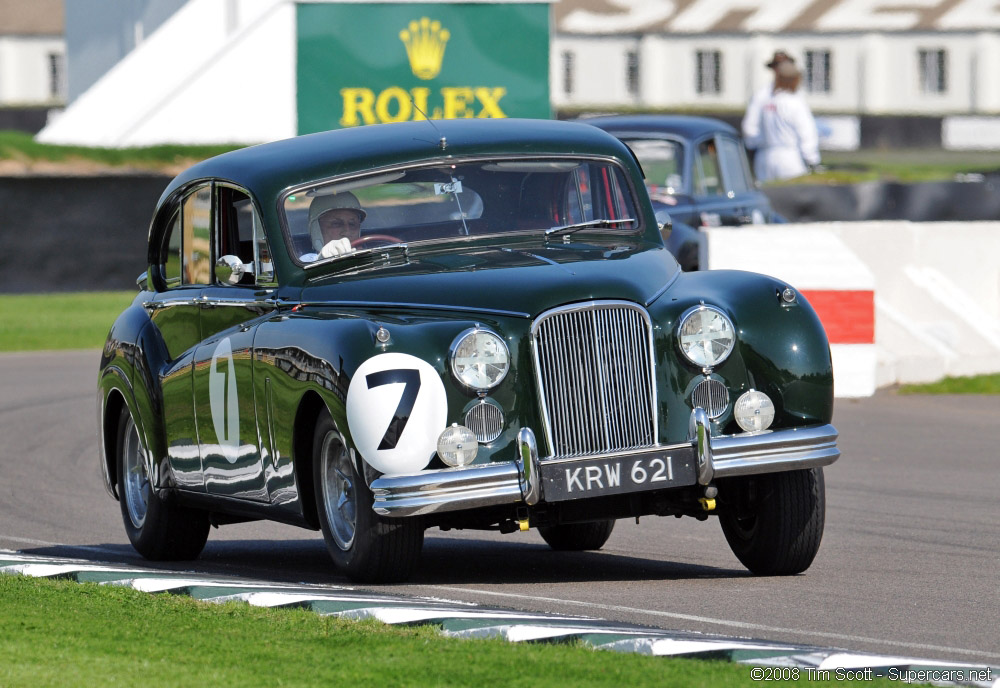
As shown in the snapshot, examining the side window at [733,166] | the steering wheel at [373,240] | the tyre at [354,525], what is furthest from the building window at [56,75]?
the tyre at [354,525]

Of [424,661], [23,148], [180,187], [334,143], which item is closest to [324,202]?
[334,143]

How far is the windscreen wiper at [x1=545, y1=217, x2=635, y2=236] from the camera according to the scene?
25.2 ft

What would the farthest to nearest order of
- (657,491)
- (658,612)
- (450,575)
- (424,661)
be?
(450,575), (657,491), (658,612), (424,661)

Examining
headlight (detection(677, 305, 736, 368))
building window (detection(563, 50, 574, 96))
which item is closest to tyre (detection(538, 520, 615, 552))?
headlight (detection(677, 305, 736, 368))

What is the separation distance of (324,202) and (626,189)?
1.33 m

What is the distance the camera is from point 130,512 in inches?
343

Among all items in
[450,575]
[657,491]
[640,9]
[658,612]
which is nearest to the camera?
[658,612]

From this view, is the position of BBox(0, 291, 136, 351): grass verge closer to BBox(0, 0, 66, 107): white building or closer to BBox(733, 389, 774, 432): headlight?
BBox(733, 389, 774, 432): headlight

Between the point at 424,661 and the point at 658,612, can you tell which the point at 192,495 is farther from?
the point at 424,661

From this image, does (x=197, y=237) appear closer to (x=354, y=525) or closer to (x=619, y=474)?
(x=354, y=525)

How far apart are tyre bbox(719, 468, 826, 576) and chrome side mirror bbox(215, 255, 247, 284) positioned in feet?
7.04

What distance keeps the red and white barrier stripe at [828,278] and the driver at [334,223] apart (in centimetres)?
696

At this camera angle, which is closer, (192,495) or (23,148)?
(192,495)

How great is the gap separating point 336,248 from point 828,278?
7444 millimetres
